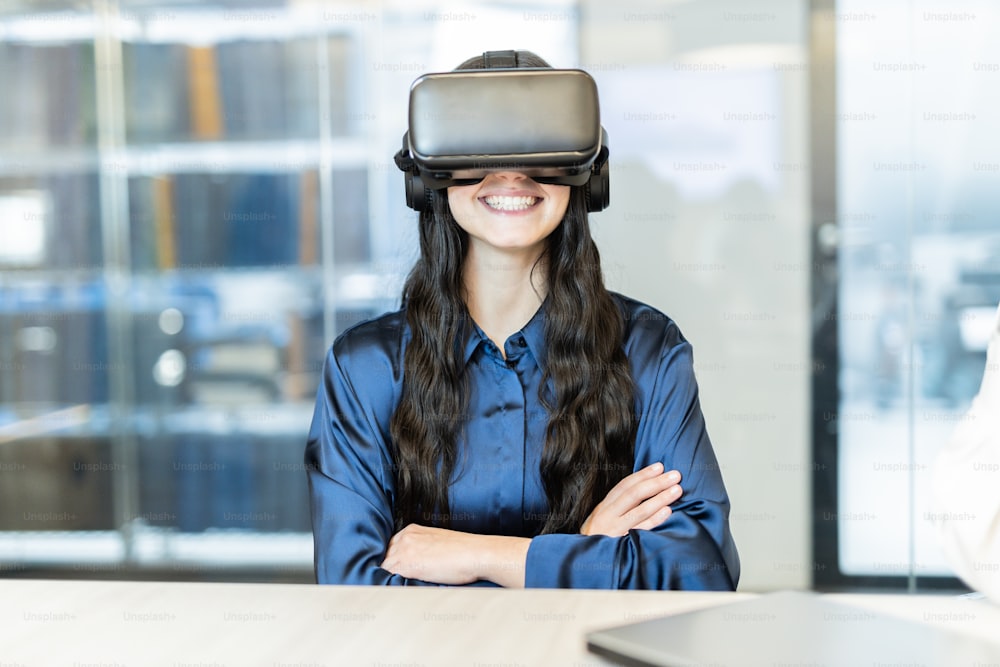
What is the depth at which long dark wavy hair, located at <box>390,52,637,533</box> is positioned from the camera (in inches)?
61.7

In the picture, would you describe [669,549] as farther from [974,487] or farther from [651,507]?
[974,487]

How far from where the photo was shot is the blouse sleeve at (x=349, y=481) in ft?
4.77

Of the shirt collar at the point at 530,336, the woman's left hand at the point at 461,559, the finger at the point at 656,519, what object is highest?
the shirt collar at the point at 530,336

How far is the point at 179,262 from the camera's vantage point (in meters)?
3.19

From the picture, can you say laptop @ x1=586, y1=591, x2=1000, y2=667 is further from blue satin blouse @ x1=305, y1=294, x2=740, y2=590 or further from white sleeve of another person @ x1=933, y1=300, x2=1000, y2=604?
blue satin blouse @ x1=305, y1=294, x2=740, y2=590

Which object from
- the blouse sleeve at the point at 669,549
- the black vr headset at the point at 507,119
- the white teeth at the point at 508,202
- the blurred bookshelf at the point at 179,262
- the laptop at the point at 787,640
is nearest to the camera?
the laptop at the point at 787,640

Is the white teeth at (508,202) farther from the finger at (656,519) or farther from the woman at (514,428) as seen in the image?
the finger at (656,519)

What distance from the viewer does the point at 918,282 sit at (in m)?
2.87

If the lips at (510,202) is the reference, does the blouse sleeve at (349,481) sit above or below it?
below

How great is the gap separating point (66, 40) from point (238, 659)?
3086mm

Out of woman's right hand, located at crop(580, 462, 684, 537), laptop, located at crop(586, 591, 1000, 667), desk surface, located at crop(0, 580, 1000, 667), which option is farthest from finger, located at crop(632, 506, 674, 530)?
laptop, located at crop(586, 591, 1000, 667)

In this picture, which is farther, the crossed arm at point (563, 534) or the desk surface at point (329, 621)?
the crossed arm at point (563, 534)

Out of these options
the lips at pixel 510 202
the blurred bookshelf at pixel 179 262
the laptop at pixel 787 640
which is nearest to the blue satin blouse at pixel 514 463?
the lips at pixel 510 202

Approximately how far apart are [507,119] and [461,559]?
785mm
